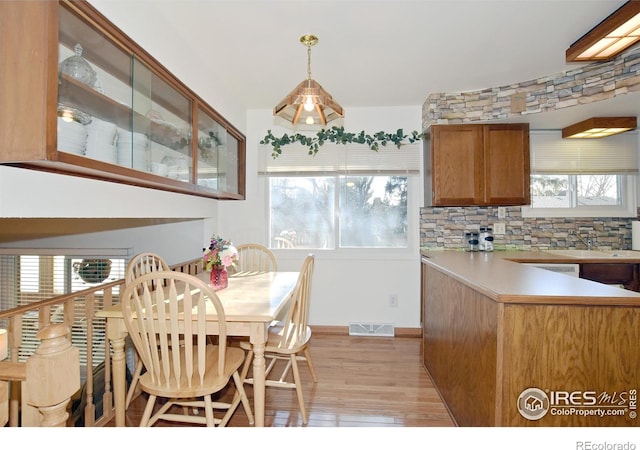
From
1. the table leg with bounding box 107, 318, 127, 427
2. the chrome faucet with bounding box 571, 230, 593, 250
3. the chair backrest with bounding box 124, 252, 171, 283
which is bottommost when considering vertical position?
the table leg with bounding box 107, 318, 127, 427

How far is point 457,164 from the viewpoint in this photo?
3211mm

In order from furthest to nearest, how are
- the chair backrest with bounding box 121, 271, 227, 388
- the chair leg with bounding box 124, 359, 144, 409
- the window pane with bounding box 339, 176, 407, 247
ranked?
the window pane with bounding box 339, 176, 407, 247
the chair leg with bounding box 124, 359, 144, 409
the chair backrest with bounding box 121, 271, 227, 388

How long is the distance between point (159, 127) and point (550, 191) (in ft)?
12.0

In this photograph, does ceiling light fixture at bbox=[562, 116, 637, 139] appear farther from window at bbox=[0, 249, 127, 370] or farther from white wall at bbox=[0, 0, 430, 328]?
window at bbox=[0, 249, 127, 370]

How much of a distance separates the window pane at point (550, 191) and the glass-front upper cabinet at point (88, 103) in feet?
10.8

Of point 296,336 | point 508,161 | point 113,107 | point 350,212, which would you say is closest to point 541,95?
point 508,161

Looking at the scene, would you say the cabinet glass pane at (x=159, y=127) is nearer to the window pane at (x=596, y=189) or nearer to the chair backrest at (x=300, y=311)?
the chair backrest at (x=300, y=311)

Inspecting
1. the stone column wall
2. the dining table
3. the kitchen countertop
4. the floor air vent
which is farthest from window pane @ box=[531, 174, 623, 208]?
the dining table

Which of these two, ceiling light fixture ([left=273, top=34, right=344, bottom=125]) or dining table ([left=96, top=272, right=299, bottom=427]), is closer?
dining table ([left=96, top=272, right=299, bottom=427])

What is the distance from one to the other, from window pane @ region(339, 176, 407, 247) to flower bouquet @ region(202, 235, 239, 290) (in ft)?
5.61

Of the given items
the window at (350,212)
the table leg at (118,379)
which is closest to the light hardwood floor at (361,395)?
the table leg at (118,379)

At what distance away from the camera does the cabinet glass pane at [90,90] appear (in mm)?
1277

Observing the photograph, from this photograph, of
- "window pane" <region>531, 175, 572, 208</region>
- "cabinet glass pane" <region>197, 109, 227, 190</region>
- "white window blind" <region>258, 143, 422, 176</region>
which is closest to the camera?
"cabinet glass pane" <region>197, 109, 227, 190</region>

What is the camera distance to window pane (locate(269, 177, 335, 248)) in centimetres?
371
